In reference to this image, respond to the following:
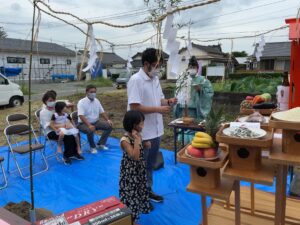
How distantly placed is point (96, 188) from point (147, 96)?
5.23 ft

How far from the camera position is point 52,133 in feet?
15.1

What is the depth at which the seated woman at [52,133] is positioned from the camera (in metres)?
4.50

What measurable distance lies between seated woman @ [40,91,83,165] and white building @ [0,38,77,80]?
19571mm

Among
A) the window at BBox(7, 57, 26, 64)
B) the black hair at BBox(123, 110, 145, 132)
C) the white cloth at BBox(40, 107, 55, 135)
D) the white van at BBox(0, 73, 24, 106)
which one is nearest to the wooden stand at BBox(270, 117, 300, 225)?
the black hair at BBox(123, 110, 145, 132)

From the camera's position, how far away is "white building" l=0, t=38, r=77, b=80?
26047 millimetres

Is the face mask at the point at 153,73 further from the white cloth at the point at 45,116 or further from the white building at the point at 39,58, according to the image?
the white building at the point at 39,58

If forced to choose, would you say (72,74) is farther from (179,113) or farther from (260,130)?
(260,130)

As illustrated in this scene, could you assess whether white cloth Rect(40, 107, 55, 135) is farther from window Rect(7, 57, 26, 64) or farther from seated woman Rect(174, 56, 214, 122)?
window Rect(7, 57, 26, 64)

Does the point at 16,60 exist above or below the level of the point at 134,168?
above

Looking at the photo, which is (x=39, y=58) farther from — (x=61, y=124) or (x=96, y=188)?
(x=96, y=188)

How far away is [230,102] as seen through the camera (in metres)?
8.99

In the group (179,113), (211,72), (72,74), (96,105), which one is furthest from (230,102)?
(72,74)

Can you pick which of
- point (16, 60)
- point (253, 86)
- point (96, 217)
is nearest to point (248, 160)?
point (96, 217)

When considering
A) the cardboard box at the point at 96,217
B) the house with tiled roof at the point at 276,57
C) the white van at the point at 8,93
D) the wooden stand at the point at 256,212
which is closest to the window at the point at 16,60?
the white van at the point at 8,93
